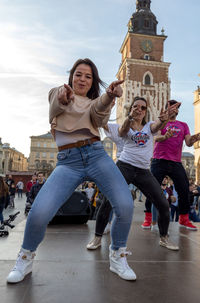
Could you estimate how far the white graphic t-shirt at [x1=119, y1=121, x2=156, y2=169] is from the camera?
10.9ft

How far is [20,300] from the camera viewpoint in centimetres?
169

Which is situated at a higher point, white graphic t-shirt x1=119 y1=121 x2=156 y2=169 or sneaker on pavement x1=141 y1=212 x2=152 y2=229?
white graphic t-shirt x1=119 y1=121 x2=156 y2=169

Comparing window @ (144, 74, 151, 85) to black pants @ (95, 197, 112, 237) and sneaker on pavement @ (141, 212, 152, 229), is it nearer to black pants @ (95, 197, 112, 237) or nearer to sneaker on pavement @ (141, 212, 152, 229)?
sneaker on pavement @ (141, 212, 152, 229)

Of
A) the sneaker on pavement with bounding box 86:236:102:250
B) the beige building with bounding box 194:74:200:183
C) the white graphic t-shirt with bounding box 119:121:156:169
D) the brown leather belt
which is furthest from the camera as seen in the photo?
the beige building with bounding box 194:74:200:183

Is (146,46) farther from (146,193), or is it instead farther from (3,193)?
(146,193)

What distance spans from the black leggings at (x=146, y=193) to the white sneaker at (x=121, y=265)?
2.99 feet

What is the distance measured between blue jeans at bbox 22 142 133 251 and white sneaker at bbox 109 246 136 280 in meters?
0.05

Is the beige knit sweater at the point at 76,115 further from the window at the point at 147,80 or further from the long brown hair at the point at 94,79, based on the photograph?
the window at the point at 147,80

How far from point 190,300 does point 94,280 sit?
739 millimetres

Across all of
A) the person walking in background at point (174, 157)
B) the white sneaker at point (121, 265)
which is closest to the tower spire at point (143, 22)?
the person walking in background at point (174, 157)

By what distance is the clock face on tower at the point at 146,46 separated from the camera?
34156mm

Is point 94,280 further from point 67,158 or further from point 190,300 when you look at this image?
point 67,158

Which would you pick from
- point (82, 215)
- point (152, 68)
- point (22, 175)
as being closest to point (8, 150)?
point (22, 175)

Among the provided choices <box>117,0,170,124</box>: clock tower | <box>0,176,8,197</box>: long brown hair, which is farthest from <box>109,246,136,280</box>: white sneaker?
<box>117,0,170,124</box>: clock tower
